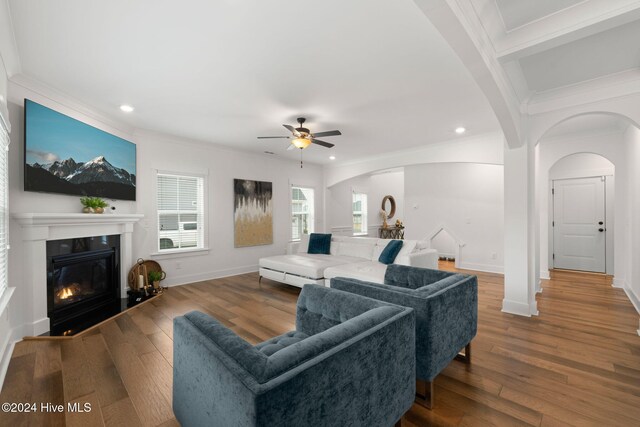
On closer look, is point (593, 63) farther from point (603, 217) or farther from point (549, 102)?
point (603, 217)

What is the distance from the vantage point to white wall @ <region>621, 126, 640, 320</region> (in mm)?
3699

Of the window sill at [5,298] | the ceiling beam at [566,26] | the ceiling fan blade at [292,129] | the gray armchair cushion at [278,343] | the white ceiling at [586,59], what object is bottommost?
the gray armchair cushion at [278,343]

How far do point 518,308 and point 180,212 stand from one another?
5.45m

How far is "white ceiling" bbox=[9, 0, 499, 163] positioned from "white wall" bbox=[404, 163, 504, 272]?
2.32 meters

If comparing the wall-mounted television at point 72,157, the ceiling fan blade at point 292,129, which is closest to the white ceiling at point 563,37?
the ceiling fan blade at point 292,129

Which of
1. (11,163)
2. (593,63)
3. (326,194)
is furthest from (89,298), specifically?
(593,63)

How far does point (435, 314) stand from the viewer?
73.1 inches

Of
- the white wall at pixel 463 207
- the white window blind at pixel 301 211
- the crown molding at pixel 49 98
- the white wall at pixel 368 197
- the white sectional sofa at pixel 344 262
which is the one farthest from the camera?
the white wall at pixel 368 197

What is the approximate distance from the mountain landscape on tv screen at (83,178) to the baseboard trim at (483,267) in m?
6.71

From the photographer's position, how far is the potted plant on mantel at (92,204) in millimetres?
3640

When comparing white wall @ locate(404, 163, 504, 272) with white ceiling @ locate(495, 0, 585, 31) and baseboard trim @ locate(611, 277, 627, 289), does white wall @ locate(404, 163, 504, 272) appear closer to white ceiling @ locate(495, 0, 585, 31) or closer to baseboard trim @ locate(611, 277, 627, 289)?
baseboard trim @ locate(611, 277, 627, 289)

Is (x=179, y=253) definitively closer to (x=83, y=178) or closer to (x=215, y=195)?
(x=215, y=195)

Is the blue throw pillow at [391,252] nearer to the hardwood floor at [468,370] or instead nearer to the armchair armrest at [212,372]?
the hardwood floor at [468,370]

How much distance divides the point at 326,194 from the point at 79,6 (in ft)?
20.7
